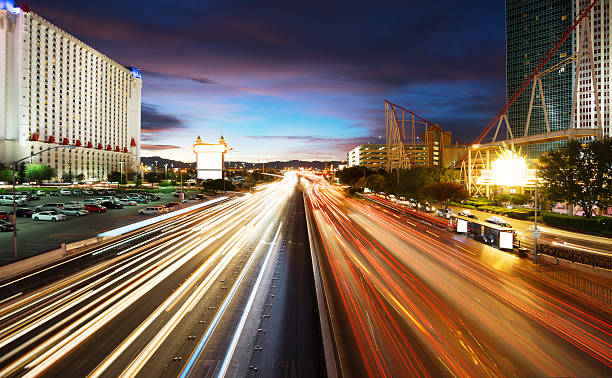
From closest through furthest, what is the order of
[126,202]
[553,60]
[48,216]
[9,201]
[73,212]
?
[48,216]
[73,212]
[9,201]
[126,202]
[553,60]

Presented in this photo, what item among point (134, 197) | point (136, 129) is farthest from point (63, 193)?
point (136, 129)

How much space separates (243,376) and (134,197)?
201ft

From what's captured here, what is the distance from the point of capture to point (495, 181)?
57.2 metres

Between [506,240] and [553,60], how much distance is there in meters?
157

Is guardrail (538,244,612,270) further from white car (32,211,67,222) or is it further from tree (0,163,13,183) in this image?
tree (0,163,13,183)

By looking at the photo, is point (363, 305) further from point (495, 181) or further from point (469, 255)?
point (495, 181)

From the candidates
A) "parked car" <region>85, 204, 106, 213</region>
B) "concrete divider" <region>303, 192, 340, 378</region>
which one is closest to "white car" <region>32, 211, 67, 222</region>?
"parked car" <region>85, 204, 106, 213</region>

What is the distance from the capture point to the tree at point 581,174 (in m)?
32.4

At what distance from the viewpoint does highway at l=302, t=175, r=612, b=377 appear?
9.55 metres

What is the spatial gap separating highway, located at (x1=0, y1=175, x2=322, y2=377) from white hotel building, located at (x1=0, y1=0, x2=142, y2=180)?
8385cm

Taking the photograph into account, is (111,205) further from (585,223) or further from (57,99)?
(57,99)

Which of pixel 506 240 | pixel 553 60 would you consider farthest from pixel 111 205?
pixel 553 60

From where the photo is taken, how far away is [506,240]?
→ 2467cm

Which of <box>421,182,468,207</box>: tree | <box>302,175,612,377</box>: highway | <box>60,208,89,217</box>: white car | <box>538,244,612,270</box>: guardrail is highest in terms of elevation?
<box>421,182,468,207</box>: tree
